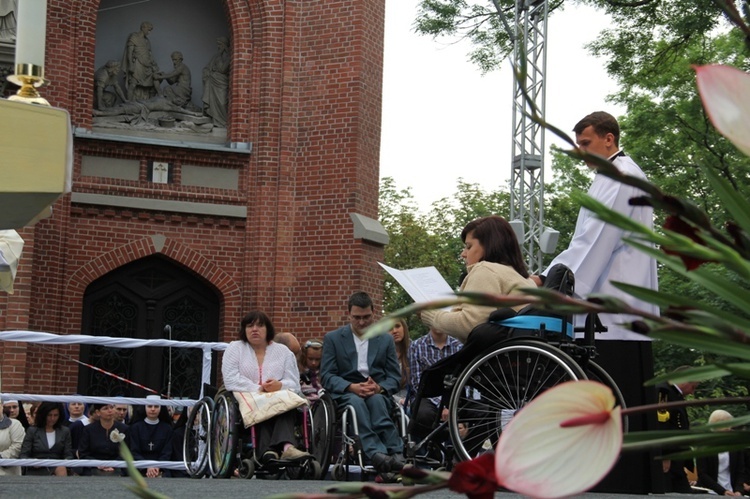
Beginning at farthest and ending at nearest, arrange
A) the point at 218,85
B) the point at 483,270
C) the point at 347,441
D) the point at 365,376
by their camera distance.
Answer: the point at 218,85 < the point at 365,376 < the point at 347,441 < the point at 483,270

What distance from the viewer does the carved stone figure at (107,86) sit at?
18703 millimetres

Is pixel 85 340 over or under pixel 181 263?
under

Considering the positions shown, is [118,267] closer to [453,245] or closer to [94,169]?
[94,169]

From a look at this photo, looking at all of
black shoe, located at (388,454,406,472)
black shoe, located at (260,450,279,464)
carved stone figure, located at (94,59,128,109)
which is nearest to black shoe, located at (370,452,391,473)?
black shoe, located at (388,454,406,472)

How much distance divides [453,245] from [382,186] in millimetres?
3902

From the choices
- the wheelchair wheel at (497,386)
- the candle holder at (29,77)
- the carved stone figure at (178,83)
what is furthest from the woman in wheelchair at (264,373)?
the carved stone figure at (178,83)

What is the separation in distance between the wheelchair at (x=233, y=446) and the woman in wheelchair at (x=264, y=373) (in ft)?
0.32

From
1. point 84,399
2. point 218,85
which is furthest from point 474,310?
point 218,85

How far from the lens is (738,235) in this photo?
0.95m

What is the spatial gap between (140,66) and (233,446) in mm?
10880

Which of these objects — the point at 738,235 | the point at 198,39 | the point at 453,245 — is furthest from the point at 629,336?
the point at 453,245

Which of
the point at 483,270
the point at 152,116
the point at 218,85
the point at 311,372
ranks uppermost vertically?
the point at 218,85

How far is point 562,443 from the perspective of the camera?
2.53 ft

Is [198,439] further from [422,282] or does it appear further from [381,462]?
[422,282]
